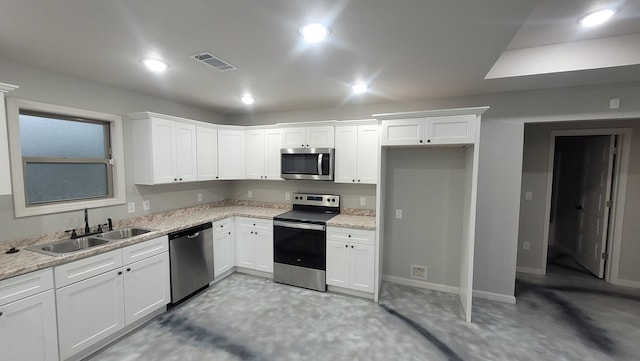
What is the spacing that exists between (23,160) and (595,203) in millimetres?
7274

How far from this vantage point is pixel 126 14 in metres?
1.54

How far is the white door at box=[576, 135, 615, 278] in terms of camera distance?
12.5 feet

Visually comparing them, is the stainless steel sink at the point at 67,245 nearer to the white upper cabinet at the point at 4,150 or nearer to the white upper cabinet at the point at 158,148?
the white upper cabinet at the point at 4,150

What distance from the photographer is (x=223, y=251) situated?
370cm

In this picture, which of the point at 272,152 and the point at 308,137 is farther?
the point at 272,152

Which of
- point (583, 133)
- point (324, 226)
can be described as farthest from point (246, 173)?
point (583, 133)

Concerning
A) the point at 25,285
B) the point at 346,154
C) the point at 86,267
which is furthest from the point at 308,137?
the point at 25,285

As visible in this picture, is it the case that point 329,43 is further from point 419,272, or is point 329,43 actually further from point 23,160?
point 419,272

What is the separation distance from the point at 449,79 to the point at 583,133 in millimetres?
2684

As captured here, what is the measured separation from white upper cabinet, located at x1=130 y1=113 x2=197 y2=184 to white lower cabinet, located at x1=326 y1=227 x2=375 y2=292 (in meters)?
2.16

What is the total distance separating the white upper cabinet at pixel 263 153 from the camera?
157 inches

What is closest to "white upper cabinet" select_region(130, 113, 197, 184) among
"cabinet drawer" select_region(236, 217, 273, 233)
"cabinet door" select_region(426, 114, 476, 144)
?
"cabinet drawer" select_region(236, 217, 273, 233)

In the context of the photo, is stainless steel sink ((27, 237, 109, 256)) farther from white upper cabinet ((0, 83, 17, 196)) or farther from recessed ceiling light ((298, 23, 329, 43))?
recessed ceiling light ((298, 23, 329, 43))

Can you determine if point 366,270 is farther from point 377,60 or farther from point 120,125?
point 120,125
